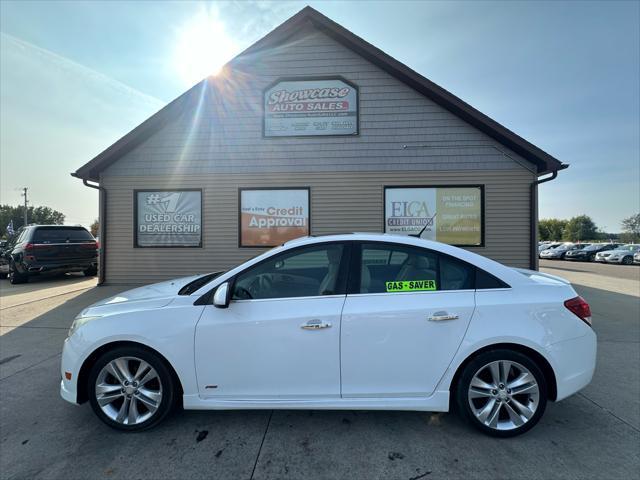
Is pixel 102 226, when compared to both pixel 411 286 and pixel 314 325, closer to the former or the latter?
pixel 314 325

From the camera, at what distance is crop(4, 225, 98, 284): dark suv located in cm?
934

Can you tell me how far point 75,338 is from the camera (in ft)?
8.30

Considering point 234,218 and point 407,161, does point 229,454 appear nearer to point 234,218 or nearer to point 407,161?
point 234,218

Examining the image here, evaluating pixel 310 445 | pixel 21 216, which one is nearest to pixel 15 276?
pixel 310 445

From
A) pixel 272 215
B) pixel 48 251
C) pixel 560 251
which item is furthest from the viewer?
pixel 560 251

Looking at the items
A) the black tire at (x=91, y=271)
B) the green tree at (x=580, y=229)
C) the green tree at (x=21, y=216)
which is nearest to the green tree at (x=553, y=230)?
the green tree at (x=580, y=229)

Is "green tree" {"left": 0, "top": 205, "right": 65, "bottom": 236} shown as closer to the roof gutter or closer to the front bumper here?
the roof gutter

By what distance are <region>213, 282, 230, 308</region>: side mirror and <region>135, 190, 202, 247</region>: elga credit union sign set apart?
637 cm

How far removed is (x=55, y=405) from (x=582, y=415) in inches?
184

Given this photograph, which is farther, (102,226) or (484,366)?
(102,226)

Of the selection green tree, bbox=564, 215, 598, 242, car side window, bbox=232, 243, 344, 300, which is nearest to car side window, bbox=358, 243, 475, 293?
car side window, bbox=232, 243, 344, 300

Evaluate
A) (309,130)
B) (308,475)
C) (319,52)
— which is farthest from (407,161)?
(308,475)

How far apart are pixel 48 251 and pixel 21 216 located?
7031cm

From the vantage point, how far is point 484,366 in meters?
2.43
